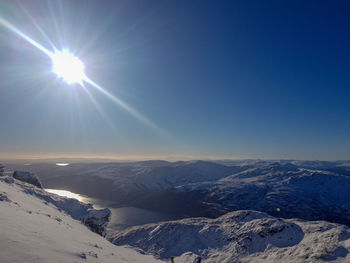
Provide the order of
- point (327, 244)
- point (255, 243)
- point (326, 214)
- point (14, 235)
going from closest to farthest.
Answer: point (14, 235) < point (327, 244) < point (255, 243) < point (326, 214)

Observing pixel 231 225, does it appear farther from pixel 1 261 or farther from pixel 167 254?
pixel 1 261

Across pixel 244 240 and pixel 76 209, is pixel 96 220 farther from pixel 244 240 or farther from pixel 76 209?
pixel 244 240

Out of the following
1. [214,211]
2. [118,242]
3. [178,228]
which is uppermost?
[178,228]

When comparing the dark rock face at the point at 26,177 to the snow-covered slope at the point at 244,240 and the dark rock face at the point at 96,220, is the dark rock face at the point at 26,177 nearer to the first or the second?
the dark rock face at the point at 96,220

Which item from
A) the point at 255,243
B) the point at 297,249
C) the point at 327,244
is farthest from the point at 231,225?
the point at 327,244

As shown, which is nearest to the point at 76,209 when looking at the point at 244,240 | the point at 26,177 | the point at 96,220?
the point at 96,220

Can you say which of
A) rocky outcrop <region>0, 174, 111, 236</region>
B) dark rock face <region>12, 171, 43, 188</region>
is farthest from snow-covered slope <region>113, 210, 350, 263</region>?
dark rock face <region>12, 171, 43, 188</region>
